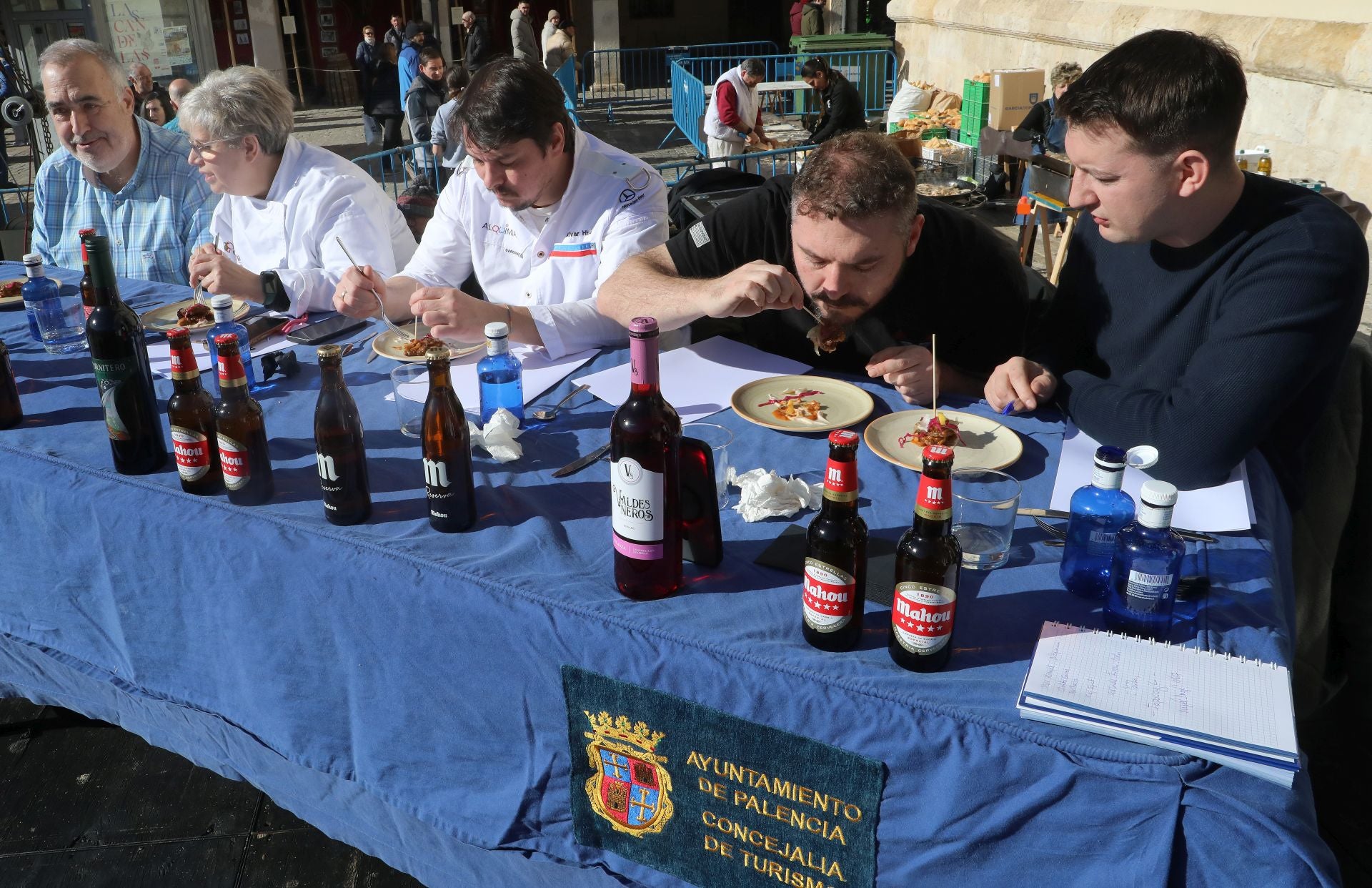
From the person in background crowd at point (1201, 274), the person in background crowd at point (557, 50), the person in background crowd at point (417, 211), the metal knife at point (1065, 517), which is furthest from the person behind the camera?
the person in background crowd at point (557, 50)

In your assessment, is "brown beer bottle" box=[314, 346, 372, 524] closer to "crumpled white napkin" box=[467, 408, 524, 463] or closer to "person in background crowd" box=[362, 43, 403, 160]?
"crumpled white napkin" box=[467, 408, 524, 463]

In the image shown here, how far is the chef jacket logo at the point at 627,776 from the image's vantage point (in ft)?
5.41

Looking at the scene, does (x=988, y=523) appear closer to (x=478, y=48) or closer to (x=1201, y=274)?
(x=1201, y=274)

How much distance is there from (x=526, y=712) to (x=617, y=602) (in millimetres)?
299

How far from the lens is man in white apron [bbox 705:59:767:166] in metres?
9.89

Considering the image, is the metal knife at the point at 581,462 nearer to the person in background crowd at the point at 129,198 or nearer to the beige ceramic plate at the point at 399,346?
the beige ceramic plate at the point at 399,346

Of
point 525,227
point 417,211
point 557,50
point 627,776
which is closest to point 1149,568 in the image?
point 627,776

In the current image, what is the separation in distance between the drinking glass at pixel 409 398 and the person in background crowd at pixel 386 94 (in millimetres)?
10876

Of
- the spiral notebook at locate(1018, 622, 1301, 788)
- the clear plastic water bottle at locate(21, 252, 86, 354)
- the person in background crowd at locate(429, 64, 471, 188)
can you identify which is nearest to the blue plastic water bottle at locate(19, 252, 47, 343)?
the clear plastic water bottle at locate(21, 252, 86, 354)

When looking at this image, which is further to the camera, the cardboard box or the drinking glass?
the cardboard box

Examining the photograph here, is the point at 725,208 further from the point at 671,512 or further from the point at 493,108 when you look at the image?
the point at 671,512

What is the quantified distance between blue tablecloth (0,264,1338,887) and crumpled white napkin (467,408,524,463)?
0.09ft

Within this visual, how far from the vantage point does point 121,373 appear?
206 centimetres

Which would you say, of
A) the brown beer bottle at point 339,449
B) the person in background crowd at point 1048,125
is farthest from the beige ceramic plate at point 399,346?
the person in background crowd at point 1048,125
